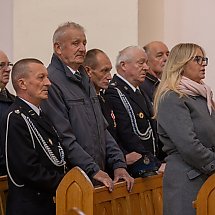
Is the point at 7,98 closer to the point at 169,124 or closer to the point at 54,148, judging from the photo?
the point at 54,148

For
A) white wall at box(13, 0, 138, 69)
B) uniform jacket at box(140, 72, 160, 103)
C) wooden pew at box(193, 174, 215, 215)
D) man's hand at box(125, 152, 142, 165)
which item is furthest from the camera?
white wall at box(13, 0, 138, 69)

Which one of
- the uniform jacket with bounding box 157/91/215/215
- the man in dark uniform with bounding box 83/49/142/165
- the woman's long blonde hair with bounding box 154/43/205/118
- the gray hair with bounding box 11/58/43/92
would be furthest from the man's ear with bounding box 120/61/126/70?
the uniform jacket with bounding box 157/91/215/215

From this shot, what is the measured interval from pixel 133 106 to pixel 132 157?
0.36 metres

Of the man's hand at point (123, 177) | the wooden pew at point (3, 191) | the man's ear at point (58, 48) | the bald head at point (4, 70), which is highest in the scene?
the man's ear at point (58, 48)

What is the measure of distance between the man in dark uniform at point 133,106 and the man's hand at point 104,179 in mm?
505

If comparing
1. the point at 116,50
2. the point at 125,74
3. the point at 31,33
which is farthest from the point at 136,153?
the point at 31,33

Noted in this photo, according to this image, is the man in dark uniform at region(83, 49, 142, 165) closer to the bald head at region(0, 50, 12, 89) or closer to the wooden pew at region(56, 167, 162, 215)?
the wooden pew at region(56, 167, 162, 215)

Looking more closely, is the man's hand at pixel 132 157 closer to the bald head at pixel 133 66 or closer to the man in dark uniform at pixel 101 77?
the man in dark uniform at pixel 101 77

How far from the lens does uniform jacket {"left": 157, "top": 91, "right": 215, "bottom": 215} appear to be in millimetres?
3059

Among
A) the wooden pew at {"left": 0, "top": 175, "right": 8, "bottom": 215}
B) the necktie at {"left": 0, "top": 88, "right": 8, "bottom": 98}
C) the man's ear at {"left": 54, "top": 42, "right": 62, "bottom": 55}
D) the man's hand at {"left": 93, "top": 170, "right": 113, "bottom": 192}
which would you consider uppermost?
the man's ear at {"left": 54, "top": 42, "right": 62, "bottom": 55}

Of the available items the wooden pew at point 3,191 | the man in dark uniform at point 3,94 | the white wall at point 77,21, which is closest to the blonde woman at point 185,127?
the wooden pew at point 3,191

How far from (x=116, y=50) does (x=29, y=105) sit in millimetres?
2344

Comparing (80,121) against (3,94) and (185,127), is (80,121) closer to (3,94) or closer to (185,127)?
(185,127)

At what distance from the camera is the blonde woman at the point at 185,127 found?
10.1 ft
